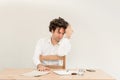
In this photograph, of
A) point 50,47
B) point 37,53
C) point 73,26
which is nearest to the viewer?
point 37,53

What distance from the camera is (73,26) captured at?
3488 millimetres

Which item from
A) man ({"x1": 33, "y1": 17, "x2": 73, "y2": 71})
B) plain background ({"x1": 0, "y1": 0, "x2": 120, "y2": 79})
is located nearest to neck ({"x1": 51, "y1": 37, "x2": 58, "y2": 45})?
man ({"x1": 33, "y1": 17, "x2": 73, "y2": 71})

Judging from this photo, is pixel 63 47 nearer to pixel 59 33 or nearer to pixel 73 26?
pixel 59 33

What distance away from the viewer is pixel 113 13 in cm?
351

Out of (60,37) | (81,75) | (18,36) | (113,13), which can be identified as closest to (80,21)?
(113,13)

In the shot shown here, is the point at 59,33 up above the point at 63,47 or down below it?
above

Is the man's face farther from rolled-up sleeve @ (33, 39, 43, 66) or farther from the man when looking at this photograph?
rolled-up sleeve @ (33, 39, 43, 66)

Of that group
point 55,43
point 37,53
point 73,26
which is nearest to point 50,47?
point 55,43

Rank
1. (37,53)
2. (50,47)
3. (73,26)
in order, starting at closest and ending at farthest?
(37,53) → (50,47) → (73,26)

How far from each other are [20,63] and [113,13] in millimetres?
1599

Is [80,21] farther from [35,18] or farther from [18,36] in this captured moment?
[18,36]

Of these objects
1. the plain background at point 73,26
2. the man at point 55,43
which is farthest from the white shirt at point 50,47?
the plain background at point 73,26

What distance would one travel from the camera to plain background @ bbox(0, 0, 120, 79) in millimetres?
3432

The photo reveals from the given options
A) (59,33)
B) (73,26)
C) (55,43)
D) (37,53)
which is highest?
(73,26)
